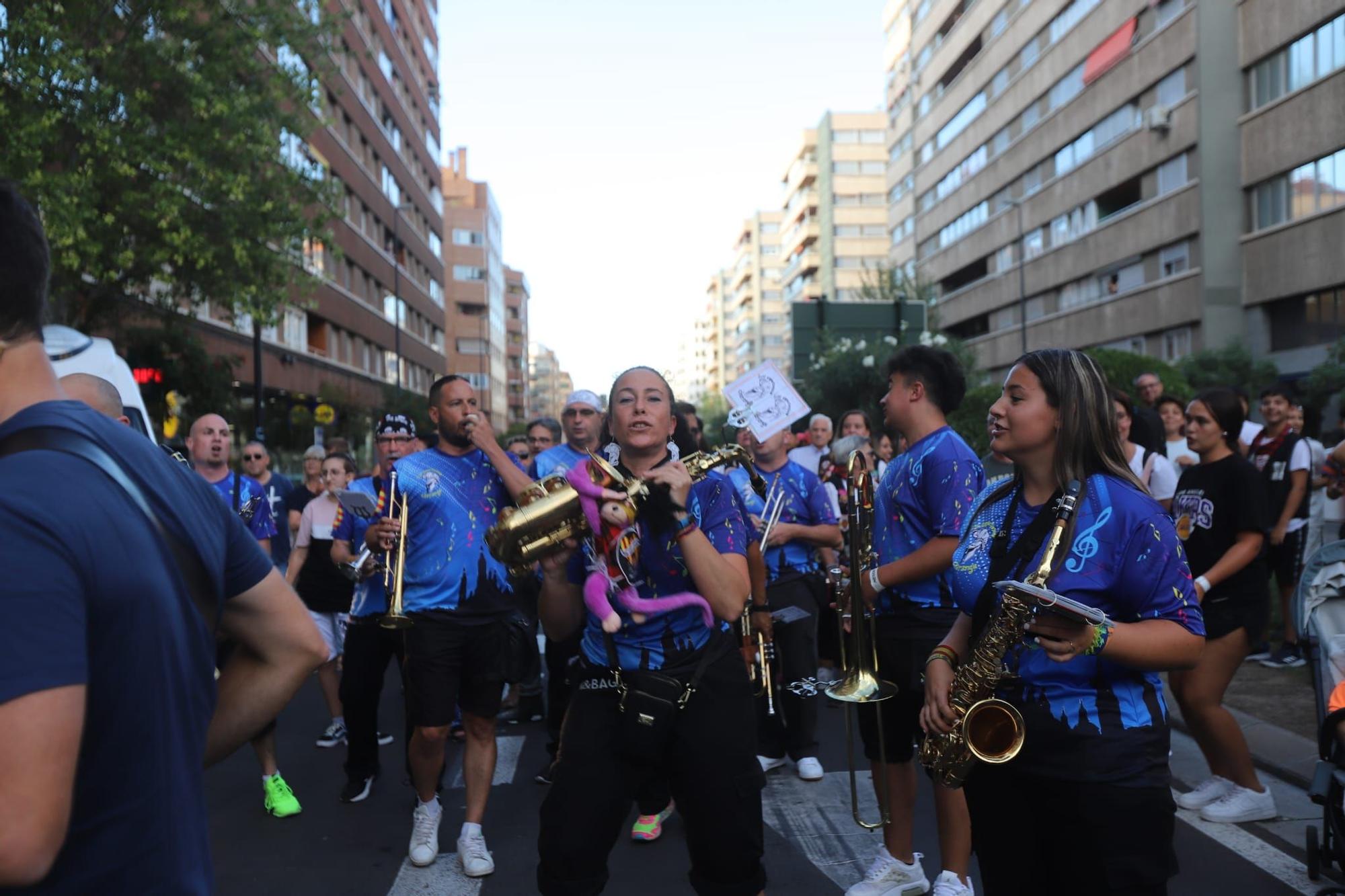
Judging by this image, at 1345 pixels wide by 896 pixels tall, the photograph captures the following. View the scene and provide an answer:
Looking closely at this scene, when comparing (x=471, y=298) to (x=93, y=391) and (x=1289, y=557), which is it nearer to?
(x=1289, y=557)

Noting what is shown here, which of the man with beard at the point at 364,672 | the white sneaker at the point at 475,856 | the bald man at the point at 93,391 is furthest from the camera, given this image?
the man with beard at the point at 364,672

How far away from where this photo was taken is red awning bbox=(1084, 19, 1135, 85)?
39562 millimetres

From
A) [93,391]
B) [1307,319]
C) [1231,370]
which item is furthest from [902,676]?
[1307,319]

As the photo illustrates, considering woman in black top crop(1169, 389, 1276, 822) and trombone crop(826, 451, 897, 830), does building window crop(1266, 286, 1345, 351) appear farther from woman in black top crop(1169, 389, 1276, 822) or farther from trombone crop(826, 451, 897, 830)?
trombone crop(826, 451, 897, 830)

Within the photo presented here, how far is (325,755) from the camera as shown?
6.98 meters

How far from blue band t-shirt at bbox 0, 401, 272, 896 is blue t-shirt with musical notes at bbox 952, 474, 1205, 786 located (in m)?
1.97

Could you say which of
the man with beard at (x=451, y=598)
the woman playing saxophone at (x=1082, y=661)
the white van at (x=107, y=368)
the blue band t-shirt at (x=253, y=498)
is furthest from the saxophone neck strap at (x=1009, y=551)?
the blue band t-shirt at (x=253, y=498)

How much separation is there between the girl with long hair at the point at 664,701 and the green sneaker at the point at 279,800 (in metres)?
2.98

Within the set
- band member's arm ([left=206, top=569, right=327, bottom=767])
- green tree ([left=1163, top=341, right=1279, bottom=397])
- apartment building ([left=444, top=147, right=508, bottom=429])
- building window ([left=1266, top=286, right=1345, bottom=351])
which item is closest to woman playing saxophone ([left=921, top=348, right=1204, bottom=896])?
band member's arm ([left=206, top=569, right=327, bottom=767])

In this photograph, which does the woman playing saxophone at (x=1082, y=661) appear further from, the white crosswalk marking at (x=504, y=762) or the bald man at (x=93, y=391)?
the white crosswalk marking at (x=504, y=762)

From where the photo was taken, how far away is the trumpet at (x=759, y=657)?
17.5 ft

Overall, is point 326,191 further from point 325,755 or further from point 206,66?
point 325,755

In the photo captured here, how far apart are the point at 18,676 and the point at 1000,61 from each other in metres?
56.9

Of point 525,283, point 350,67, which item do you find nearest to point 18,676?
point 350,67
